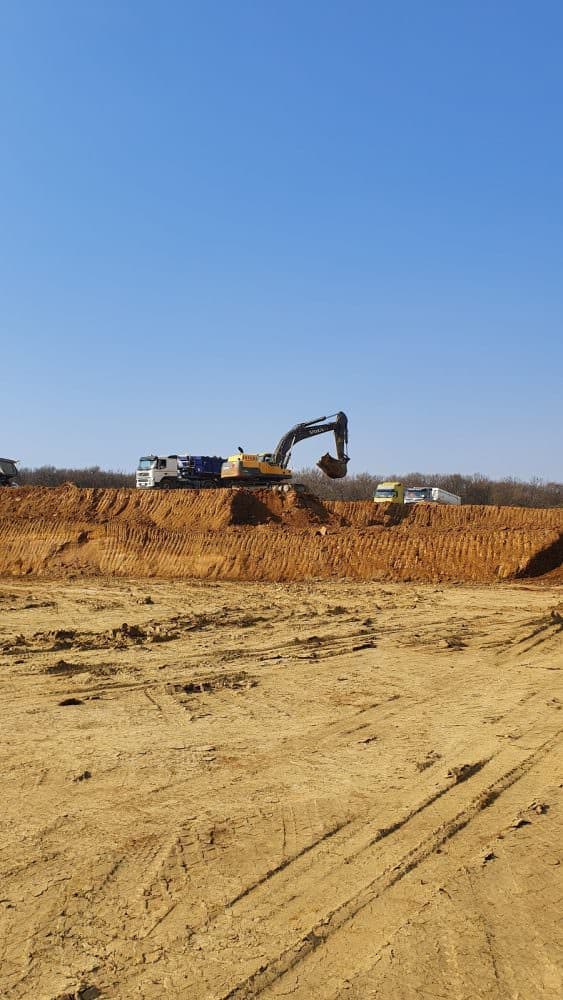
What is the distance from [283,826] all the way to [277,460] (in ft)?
96.3

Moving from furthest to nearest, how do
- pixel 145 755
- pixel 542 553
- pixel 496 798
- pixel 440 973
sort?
pixel 542 553, pixel 145 755, pixel 496 798, pixel 440 973

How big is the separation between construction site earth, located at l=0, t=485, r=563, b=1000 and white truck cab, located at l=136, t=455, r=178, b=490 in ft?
72.6

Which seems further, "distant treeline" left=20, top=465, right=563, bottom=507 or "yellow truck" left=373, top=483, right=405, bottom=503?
"distant treeline" left=20, top=465, right=563, bottom=507

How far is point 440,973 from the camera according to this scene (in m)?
3.24

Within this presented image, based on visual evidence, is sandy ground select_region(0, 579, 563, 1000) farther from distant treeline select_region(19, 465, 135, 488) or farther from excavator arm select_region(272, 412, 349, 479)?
distant treeline select_region(19, 465, 135, 488)

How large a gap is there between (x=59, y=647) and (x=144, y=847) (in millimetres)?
7125

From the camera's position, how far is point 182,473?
117ft

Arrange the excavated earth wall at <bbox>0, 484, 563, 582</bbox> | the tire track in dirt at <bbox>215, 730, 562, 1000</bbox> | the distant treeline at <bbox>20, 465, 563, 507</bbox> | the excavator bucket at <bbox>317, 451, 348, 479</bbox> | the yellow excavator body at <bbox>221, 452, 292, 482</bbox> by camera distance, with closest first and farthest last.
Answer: the tire track in dirt at <bbox>215, 730, 562, 1000</bbox>, the excavated earth wall at <bbox>0, 484, 563, 582</bbox>, the excavator bucket at <bbox>317, 451, 348, 479</bbox>, the yellow excavator body at <bbox>221, 452, 292, 482</bbox>, the distant treeline at <bbox>20, 465, 563, 507</bbox>

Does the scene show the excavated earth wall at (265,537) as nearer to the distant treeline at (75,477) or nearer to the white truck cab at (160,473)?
the white truck cab at (160,473)

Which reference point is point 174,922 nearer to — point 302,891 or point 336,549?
Result: point 302,891

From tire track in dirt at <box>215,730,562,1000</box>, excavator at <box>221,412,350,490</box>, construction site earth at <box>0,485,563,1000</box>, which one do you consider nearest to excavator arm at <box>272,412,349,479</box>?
excavator at <box>221,412,350,490</box>

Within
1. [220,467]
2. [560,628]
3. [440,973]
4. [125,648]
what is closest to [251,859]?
[440,973]

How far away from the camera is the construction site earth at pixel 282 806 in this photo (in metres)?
3.35

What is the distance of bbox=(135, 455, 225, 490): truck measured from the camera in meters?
35.6
